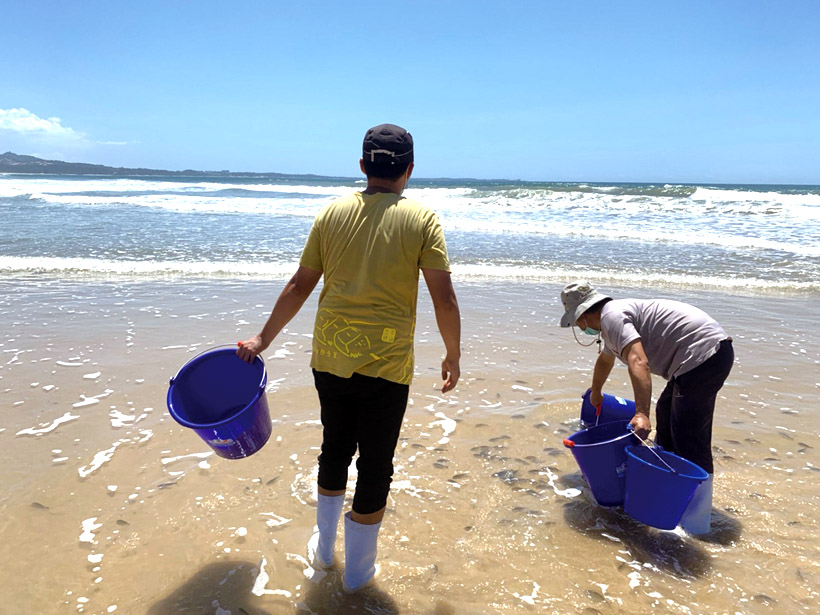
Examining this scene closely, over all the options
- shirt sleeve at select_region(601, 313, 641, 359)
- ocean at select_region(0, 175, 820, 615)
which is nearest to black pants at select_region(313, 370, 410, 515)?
ocean at select_region(0, 175, 820, 615)

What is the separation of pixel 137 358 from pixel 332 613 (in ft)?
12.1

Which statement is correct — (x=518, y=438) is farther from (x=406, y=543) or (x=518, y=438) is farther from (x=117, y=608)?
(x=117, y=608)

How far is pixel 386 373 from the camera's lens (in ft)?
7.44

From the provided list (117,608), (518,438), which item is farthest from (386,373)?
(518,438)

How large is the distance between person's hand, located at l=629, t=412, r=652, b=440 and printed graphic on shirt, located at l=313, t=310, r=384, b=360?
1326 mm

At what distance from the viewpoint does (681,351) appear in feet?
9.95

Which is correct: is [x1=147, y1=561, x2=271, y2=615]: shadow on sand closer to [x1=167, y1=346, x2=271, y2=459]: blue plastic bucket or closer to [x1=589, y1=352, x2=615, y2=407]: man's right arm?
[x1=167, y1=346, x2=271, y2=459]: blue plastic bucket

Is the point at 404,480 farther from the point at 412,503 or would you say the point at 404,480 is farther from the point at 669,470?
the point at 669,470

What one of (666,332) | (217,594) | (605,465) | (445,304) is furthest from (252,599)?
(666,332)

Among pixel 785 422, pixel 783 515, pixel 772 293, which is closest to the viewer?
pixel 783 515

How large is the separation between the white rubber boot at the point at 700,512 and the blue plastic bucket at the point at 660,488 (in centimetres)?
12

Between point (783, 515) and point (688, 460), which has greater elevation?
point (688, 460)

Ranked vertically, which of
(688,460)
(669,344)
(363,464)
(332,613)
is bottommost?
(332,613)

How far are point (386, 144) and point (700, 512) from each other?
2.34 metres
